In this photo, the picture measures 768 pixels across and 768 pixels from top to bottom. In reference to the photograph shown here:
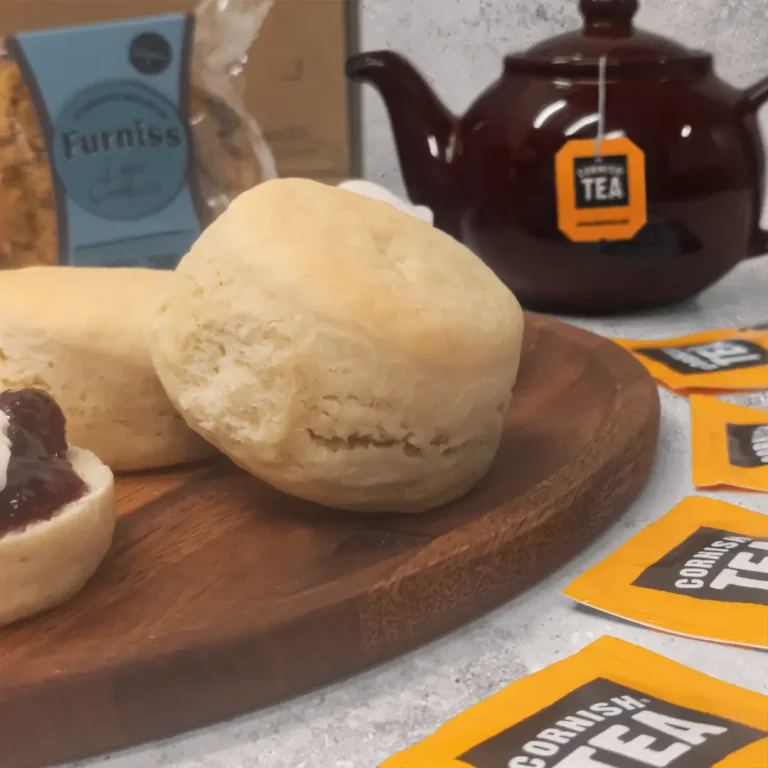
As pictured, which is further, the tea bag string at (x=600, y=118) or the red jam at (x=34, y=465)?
the tea bag string at (x=600, y=118)

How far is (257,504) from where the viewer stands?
2.43 ft

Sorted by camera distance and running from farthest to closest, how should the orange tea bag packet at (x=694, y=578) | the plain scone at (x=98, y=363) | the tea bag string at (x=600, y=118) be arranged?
the tea bag string at (x=600, y=118) → the plain scone at (x=98, y=363) → the orange tea bag packet at (x=694, y=578)

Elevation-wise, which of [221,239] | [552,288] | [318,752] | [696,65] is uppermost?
[696,65]

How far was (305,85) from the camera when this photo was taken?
172cm

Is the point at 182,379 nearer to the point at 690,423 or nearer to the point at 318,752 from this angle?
the point at 318,752

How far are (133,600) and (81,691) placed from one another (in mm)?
96

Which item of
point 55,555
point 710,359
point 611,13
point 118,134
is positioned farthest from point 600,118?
point 55,555

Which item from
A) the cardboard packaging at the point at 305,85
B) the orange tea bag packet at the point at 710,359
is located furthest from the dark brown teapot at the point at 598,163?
the cardboard packaging at the point at 305,85

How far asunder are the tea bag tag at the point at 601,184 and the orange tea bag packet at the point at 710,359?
15 centimetres

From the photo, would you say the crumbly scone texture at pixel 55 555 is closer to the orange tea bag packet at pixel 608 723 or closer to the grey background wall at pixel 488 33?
the orange tea bag packet at pixel 608 723

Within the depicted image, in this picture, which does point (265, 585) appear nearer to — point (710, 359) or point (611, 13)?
point (710, 359)

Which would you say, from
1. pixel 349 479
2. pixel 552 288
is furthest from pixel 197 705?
pixel 552 288

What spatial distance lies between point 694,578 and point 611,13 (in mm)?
827

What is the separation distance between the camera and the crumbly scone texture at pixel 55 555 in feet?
1.87
